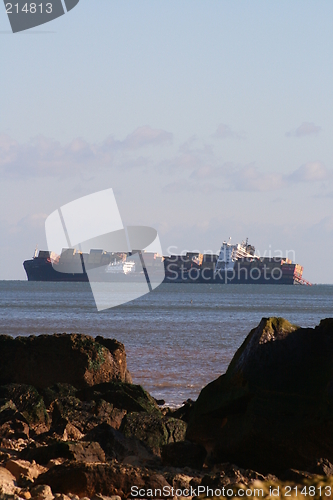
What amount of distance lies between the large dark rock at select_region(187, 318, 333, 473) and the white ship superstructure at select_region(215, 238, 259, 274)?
106405 millimetres

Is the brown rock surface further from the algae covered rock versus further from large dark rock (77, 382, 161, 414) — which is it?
large dark rock (77, 382, 161, 414)

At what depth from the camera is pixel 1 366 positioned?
8.92 m

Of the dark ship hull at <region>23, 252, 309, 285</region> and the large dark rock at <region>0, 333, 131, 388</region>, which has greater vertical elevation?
the large dark rock at <region>0, 333, 131, 388</region>

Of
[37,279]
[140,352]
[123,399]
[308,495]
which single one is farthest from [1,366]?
[37,279]

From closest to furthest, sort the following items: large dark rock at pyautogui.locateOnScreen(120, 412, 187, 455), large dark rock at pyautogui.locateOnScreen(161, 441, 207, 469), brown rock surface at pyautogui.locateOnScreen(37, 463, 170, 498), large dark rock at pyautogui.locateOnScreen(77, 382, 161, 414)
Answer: brown rock surface at pyautogui.locateOnScreen(37, 463, 170, 498) < large dark rock at pyautogui.locateOnScreen(161, 441, 207, 469) < large dark rock at pyautogui.locateOnScreen(120, 412, 187, 455) < large dark rock at pyautogui.locateOnScreen(77, 382, 161, 414)

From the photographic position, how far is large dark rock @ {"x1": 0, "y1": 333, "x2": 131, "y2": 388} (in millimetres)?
8789

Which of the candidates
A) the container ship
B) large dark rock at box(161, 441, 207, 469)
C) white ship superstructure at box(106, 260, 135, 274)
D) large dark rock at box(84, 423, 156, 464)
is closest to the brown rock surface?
large dark rock at box(161, 441, 207, 469)

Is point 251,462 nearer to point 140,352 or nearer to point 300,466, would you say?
point 300,466

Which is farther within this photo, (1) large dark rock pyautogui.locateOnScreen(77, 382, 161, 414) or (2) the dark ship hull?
(2) the dark ship hull

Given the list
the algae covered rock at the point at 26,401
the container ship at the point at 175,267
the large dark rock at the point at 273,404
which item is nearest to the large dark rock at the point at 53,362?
the algae covered rock at the point at 26,401

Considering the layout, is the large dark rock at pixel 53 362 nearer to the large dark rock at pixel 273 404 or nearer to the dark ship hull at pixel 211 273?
the large dark rock at pixel 273 404

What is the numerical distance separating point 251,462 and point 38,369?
428 cm

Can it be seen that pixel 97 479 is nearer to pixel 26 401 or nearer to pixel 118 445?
pixel 118 445

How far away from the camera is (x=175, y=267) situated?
117938 mm
